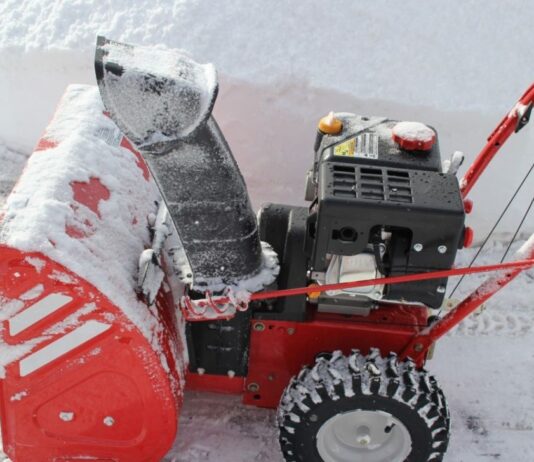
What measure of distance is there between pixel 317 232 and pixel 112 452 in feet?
3.41

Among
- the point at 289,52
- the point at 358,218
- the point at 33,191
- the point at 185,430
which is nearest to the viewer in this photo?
the point at 358,218

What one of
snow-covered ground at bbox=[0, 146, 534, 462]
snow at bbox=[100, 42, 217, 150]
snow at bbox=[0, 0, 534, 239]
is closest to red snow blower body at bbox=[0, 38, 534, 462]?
snow at bbox=[100, 42, 217, 150]

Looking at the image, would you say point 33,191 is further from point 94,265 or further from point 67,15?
point 67,15

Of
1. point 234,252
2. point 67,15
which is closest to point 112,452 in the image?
point 234,252

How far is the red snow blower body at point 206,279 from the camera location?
1846 millimetres

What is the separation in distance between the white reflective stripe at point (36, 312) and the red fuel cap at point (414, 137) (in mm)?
1081

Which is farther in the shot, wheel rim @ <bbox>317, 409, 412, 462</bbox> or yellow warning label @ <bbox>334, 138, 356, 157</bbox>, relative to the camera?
wheel rim @ <bbox>317, 409, 412, 462</bbox>

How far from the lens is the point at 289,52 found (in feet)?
11.5

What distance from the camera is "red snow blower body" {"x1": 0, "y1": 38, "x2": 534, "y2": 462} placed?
1846 millimetres

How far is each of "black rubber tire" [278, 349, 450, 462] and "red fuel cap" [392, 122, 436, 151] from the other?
676mm

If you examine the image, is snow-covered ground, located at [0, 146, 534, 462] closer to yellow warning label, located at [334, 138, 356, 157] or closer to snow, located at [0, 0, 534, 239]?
snow, located at [0, 0, 534, 239]

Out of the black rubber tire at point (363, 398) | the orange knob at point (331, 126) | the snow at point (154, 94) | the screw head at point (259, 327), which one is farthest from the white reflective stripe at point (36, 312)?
the orange knob at point (331, 126)

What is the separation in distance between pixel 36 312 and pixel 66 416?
417mm

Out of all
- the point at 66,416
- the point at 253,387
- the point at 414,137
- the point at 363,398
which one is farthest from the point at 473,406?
the point at 66,416
